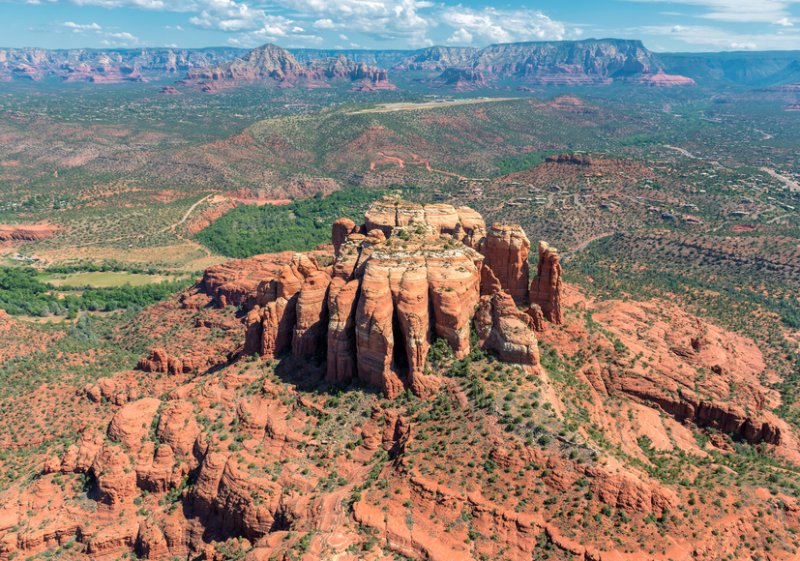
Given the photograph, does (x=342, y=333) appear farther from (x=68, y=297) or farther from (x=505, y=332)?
(x=68, y=297)

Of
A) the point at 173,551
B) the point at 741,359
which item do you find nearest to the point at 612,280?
the point at 741,359

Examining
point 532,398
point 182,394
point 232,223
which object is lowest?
point 232,223

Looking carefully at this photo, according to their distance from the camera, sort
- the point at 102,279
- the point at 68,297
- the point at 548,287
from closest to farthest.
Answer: the point at 548,287 → the point at 68,297 → the point at 102,279

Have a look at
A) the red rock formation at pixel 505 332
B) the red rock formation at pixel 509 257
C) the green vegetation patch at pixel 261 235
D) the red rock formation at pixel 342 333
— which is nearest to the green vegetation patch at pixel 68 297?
the green vegetation patch at pixel 261 235

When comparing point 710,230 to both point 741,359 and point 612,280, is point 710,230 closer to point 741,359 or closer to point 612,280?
point 612,280

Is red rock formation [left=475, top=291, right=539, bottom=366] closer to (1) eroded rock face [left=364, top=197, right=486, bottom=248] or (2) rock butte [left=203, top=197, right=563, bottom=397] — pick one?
(2) rock butte [left=203, top=197, right=563, bottom=397]

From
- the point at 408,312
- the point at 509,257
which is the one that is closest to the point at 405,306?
the point at 408,312

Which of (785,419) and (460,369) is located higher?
(460,369)
